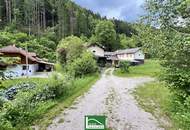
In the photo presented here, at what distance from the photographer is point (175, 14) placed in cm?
1330

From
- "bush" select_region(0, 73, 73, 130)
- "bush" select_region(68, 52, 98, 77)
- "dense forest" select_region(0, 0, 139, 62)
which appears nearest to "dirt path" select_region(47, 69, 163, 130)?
"bush" select_region(0, 73, 73, 130)

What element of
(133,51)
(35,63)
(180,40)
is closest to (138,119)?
(180,40)

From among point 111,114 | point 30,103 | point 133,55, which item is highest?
point 133,55

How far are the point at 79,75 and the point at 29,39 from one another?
42.0 metres

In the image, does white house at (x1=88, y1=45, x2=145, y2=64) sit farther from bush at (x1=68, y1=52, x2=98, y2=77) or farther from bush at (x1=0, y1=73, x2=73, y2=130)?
bush at (x1=0, y1=73, x2=73, y2=130)

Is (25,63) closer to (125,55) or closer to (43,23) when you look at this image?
(125,55)

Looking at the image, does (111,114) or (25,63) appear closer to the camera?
(111,114)

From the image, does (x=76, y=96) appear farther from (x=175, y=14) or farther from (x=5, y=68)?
(x=5, y=68)

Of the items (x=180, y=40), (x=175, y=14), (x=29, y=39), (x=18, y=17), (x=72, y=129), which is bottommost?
(x=72, y=129)

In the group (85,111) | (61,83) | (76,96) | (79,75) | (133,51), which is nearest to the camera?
(85,111)

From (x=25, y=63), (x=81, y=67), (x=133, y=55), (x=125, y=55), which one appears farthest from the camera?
(x=125, y=55)

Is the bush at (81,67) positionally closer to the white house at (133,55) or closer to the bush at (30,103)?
the bush at (30,103)

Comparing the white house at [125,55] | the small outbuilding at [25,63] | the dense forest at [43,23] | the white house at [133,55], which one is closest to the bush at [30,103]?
the small outbuilding at [25,63]

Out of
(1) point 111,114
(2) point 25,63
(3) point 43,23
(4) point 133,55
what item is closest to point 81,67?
(2) point 25,63
